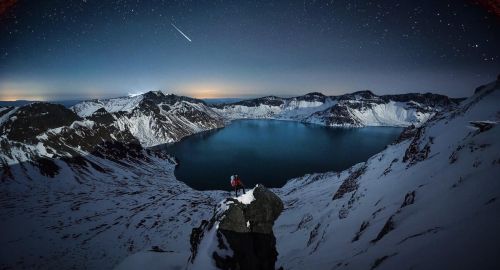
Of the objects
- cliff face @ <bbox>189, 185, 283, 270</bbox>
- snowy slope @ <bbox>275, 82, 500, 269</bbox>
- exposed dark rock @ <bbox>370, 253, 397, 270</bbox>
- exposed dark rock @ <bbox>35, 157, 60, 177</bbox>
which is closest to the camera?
snowy slope @ <bbox>275, 82, 500, 269</bbox>

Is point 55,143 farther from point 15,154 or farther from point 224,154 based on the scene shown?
point 224,154

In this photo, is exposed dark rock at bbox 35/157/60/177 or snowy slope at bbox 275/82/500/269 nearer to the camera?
snowy slope at bbox 275/82/500/269

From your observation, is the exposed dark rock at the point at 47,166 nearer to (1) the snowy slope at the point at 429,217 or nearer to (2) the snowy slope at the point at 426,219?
(2) the snowy slope at the point at 426,219

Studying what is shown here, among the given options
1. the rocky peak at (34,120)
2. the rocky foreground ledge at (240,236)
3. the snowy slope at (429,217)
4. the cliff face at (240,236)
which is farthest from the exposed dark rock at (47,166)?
the cliff face at (240,236)

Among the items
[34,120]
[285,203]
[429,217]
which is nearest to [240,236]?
[429,217]

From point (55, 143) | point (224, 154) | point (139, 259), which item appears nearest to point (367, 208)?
point (139, 259)

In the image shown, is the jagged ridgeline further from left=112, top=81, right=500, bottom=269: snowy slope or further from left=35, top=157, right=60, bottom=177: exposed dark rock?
left=35, top=157, right=60, bottom=177: exposed dark rock

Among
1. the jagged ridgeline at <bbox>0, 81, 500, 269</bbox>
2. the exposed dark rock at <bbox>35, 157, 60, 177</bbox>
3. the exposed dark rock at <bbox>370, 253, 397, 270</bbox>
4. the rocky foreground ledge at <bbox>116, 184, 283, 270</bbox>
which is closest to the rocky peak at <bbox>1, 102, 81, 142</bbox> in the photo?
the jagged ridgeline at <bbox>0, 81, 500, 269</bbox>

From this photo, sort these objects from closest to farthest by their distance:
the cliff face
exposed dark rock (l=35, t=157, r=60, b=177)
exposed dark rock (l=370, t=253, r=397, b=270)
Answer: exposed dark rock (l=370, t=253, r=397, b=270) < the cliff face < exposed dark rock (l=35, t=157, r=60, b=177)
